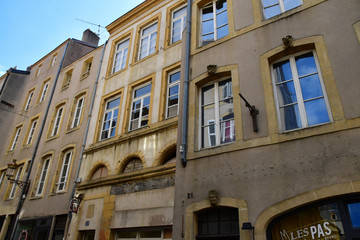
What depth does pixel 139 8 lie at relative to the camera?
43.3 feet

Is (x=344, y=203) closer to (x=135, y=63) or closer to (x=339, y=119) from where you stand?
(x=339, y=119)

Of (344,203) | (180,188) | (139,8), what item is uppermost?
(139,8)

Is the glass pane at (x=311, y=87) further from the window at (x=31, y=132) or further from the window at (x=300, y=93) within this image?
the window at (x=31, y=132)

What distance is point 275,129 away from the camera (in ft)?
17.9

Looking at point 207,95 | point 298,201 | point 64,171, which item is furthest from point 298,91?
point 64,171

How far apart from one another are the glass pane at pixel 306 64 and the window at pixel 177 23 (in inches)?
232

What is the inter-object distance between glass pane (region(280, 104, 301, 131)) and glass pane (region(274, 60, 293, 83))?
71cm

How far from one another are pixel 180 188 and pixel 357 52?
4465mm

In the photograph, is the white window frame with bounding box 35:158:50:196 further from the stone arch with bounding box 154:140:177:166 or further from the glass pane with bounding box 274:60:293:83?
the glass pane with bounding box 274:60:293:83

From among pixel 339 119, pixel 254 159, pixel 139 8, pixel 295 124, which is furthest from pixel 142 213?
pixel 139 8

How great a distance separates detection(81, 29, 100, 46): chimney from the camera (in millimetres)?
21172

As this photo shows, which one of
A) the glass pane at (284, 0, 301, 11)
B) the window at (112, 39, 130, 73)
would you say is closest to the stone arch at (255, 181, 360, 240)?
the glass pane at (284, 0, 301, 11)

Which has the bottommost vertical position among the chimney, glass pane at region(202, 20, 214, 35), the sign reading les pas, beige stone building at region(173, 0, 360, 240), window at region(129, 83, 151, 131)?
the sign reading les pas

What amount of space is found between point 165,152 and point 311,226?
4942 mm
